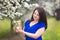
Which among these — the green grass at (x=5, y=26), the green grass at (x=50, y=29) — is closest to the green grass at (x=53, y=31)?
the green grass at (x=50, y=29)

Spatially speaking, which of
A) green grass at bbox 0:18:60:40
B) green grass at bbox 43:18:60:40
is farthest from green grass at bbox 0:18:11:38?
green grass at bbox 43:18:60:40

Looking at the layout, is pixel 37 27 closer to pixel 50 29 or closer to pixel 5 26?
pixel 50 29

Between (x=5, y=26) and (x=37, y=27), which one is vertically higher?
(x=37, y=27)

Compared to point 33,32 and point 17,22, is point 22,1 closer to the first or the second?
point 17,22

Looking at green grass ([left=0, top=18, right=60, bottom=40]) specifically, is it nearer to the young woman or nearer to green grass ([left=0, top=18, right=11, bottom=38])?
green grass ([left=0, top=18, right=11, bottom=38])

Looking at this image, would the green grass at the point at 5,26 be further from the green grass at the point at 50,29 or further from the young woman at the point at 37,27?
the young woman at the point at 37,27

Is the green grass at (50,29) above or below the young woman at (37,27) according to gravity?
below

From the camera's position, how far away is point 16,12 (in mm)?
3109

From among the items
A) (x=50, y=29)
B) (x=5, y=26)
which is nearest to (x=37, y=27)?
(x=50, y=29)

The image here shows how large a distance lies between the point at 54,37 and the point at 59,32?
120mm

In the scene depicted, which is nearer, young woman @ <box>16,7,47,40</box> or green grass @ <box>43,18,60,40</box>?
young woman @ <box>16,7,47,40</box>

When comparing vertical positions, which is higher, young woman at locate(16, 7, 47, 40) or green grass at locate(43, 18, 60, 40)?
young woman at locate(16, 7, 47, 40)

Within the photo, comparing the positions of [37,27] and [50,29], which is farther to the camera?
[50,29]

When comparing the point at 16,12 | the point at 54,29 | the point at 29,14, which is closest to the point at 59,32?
the point at 54,29
